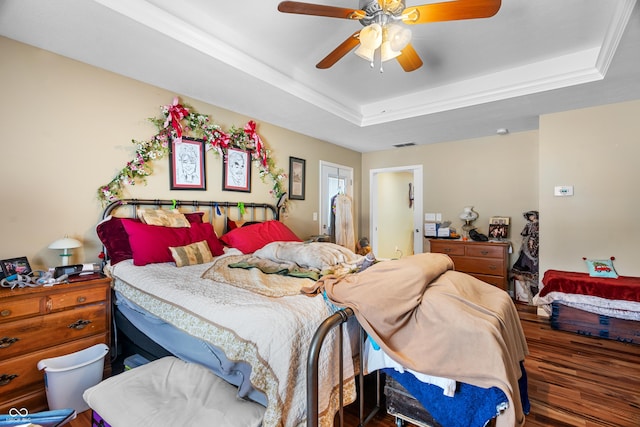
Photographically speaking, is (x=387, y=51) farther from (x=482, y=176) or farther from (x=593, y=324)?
(x=482, y=176)

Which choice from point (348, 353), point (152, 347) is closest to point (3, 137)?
point (152, 347)

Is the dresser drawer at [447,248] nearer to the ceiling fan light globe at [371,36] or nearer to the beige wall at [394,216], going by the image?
the beige wall at [394,216]

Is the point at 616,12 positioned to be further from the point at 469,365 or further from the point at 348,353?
the point at 348,353

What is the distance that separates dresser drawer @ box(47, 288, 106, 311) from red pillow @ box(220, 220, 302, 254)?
118cm

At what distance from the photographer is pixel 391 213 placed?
6438mm

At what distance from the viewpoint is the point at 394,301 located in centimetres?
134

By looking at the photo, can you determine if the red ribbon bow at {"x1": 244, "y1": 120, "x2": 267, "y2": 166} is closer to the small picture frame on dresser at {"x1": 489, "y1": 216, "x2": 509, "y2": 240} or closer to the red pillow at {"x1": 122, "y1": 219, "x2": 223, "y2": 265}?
the red pillow at {"x1": 122, "y1": 219, "x2": 223, "y2": 265}

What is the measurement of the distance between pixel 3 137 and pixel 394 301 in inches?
111

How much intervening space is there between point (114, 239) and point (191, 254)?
0.61 metres

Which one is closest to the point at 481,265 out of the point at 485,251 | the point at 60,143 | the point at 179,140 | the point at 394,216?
the point at 485,251

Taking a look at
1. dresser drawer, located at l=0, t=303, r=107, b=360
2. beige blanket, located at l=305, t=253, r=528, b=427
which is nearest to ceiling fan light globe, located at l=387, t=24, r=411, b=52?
beige blanket, located at l=305, t=253, r=528, b=427

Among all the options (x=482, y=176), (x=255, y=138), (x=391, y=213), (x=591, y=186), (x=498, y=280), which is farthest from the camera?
(x=391, y=213)

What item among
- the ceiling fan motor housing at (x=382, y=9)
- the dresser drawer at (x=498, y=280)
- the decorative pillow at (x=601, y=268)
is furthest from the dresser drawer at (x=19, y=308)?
the decorative pillow at (x=601, y=268)

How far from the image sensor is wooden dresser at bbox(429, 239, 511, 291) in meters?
4.13
